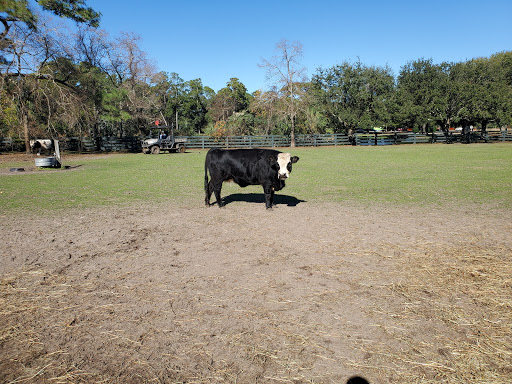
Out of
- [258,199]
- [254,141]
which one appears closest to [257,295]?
[258,199]

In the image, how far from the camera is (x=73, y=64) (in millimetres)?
28578

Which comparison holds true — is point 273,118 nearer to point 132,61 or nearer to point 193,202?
point 132,61

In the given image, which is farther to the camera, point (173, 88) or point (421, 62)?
point (173, 88)

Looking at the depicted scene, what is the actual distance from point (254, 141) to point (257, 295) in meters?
37.3

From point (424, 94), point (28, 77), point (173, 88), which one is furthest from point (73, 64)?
point (173, 88)

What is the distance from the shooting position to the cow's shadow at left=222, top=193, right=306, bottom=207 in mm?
9039

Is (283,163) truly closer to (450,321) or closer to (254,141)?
(450,321)

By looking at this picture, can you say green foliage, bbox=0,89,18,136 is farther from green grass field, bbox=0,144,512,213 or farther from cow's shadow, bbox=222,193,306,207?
cow's shadow, bbox=222,193,306,207

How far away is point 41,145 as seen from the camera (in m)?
29.6

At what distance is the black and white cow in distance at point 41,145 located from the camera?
29086 mm

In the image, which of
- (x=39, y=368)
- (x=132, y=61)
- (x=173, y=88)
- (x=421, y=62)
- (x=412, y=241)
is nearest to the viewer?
(x=39, y=368)

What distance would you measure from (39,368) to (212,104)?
251ft

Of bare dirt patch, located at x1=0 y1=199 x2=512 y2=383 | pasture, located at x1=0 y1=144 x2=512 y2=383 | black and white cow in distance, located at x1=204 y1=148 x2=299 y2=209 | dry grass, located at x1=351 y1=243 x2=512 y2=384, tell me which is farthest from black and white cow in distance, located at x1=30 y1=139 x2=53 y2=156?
dry grass, located at x1=351 y1=243 x2=512 y2=384

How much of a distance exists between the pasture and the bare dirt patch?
0.6 inches
